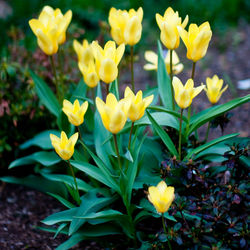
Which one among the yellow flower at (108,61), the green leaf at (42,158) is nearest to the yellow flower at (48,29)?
the yellow flower at (108,61)

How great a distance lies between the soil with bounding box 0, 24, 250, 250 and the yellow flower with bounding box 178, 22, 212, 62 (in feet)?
4.20

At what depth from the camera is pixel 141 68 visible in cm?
434

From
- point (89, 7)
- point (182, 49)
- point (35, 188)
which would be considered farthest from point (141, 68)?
point (35, 188)

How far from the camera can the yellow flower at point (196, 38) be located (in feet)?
5.69

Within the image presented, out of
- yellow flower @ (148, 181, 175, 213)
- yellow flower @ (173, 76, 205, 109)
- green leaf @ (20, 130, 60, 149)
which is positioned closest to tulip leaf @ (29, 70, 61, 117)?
green leaf @ (20, 130, 60, 149)

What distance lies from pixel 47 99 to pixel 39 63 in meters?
0.85

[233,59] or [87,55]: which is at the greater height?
[87,55]

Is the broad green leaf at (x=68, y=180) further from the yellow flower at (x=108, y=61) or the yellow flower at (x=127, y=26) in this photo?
the yellow flower at (x=127, y=26)

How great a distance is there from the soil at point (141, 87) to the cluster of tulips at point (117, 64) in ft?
2.52

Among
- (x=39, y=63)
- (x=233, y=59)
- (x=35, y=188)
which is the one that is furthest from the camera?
(x=233, y=59)

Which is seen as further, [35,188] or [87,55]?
[35,188]

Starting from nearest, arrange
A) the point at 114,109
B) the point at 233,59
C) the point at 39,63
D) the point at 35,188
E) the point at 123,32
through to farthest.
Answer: the point at 114,109 < the point at 123,32 < the point at 35,188 < the point at 39,63 < the point at 233,59

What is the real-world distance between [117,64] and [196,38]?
0.40 metres

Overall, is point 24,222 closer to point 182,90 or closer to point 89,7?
point 182,90
